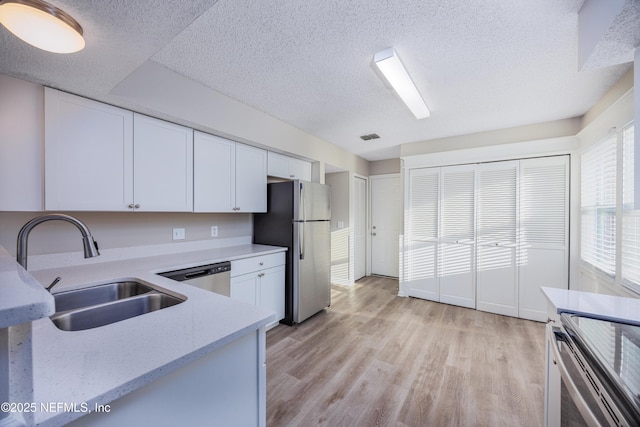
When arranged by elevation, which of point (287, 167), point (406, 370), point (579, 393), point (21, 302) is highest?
point (287, 167)

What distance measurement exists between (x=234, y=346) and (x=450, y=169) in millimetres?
3719

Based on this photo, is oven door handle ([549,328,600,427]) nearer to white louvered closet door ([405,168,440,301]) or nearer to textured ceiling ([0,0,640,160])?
textured ceiling ([0,0,640,160])

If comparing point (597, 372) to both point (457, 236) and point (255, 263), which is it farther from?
point (457, 236)

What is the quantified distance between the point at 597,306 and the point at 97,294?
2864mm

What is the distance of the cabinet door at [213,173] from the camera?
246 centimetres

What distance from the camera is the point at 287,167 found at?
3502 millimetres

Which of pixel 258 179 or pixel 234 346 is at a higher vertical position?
pixel 258 179

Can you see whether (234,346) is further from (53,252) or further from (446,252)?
(446,252)

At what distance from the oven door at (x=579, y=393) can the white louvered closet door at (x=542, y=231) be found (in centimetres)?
248

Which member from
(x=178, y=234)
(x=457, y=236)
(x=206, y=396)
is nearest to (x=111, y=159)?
(x=178, y=234)

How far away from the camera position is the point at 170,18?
114cm

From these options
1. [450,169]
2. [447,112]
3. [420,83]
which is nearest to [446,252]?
[450,169]

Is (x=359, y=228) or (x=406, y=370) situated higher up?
(x=359, y=228)

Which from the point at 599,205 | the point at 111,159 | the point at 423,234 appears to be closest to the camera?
the point at 111,159
